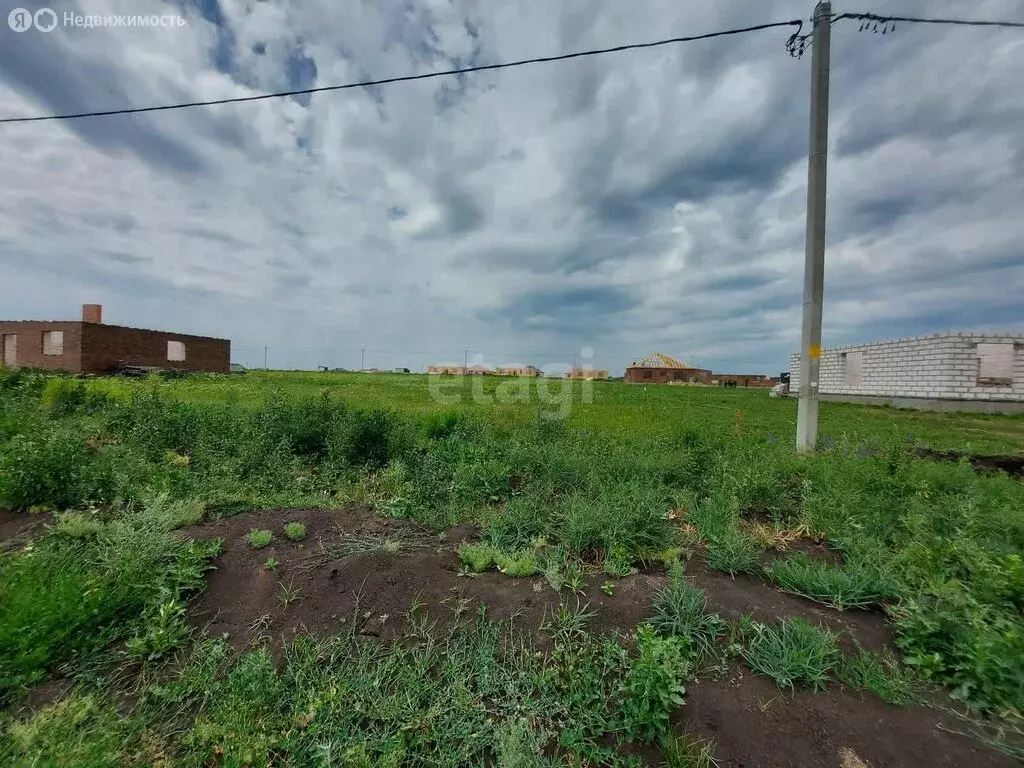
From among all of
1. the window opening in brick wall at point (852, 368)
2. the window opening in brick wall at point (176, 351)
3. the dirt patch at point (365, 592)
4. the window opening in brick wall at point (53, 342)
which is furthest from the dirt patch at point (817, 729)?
the window opening in brick wall at point (176, 351)

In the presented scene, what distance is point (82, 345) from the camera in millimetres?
24391

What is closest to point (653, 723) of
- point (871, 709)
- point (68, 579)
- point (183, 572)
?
point (871, 709)

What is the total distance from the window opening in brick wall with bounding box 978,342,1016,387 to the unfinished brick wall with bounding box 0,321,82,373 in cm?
4276

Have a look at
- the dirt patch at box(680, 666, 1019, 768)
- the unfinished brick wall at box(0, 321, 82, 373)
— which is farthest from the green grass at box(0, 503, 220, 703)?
the unfinished brick wall at box(0, 321, 82, 373)

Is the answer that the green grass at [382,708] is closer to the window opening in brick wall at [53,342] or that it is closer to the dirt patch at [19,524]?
the dirt patch at [19,524]

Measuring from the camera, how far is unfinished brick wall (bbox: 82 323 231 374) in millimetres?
25125

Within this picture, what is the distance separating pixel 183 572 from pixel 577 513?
2.80 meters

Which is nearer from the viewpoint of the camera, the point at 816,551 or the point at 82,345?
the point at 816,551

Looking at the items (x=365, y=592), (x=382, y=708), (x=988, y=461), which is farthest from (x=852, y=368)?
(x=382, y=708)

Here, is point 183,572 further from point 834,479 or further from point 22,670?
point 834,479

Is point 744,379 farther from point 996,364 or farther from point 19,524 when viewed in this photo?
point 19,524

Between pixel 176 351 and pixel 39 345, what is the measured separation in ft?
22.4

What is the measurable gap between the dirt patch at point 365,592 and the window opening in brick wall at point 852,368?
2538 cm

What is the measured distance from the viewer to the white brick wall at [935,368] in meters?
16.6
